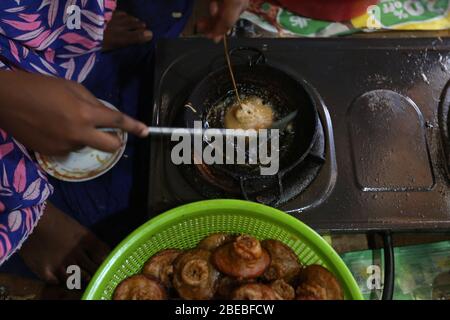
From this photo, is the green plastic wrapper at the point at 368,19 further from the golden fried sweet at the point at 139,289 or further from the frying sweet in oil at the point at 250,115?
the golden fried sweet at the point at 139,289

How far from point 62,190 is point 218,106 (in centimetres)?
76

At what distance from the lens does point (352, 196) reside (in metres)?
1.27

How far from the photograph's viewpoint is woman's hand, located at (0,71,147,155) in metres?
0.89

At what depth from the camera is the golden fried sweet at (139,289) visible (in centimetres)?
93

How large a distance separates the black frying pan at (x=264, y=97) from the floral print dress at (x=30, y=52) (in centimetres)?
45

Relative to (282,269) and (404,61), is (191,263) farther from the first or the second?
(404,61)

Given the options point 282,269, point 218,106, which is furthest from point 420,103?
point 282,269

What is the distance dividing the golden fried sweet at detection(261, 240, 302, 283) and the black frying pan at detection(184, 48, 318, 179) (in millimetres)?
294

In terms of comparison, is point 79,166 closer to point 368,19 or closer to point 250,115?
point 250,115

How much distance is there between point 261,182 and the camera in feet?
4.09

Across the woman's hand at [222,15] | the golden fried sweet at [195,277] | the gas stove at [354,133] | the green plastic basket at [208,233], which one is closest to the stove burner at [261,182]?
the gas stove at [354,133]

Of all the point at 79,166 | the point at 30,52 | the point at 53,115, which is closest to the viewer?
the point at 53,115

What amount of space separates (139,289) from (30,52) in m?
0.85

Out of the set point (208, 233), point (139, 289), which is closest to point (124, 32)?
point (208, 233)
